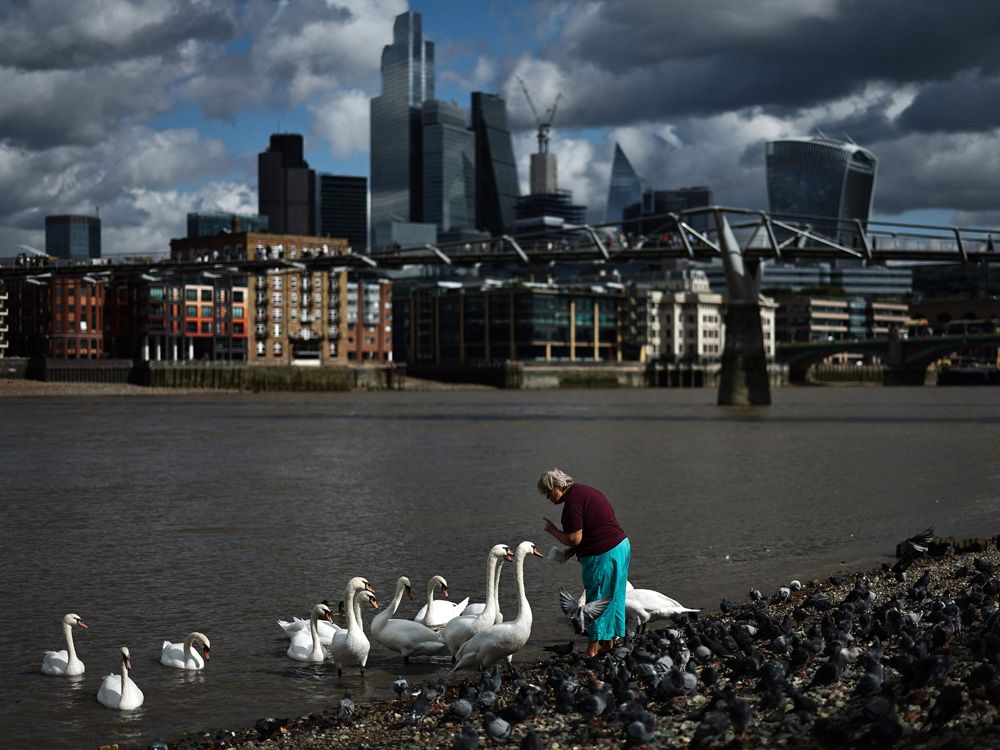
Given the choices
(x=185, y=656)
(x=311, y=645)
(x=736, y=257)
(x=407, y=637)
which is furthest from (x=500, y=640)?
(x=736, y=257)

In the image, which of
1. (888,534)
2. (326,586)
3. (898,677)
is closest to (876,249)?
(888,534)

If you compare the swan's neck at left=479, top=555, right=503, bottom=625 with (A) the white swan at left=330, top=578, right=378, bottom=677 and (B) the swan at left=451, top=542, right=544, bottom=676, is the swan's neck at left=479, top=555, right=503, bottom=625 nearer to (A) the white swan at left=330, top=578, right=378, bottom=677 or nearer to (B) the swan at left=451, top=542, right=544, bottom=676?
(B) the swan at left=451, top=542, right=544, bottom=676

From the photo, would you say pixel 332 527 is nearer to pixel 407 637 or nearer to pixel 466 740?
pixel 407 637

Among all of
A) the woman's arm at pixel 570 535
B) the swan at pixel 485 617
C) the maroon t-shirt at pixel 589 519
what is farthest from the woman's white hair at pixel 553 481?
the swan at pixel 485 617

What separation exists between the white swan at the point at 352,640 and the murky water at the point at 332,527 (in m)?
0.21

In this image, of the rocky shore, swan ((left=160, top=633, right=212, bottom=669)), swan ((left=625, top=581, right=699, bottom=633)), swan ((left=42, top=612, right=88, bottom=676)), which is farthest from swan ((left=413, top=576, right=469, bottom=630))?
swan ((left=42, top=612, right=88, bottom=676))

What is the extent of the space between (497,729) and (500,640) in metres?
2.45

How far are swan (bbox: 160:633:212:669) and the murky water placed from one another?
22cm

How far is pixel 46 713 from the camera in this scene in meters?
12.4

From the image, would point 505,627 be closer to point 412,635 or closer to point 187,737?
point 412,635

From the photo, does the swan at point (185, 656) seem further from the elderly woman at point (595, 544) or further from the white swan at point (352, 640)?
the elderly woman at point (595, 544)

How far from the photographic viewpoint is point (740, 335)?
9269 cm

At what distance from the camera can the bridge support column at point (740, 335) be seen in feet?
301

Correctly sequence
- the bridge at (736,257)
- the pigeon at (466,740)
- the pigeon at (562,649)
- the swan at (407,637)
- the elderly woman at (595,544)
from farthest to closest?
the bridge at (736,257), the swan at (407,637), the pigeon at (562,649), the elderly woman at (595,544), the pigeon at (466,740)
